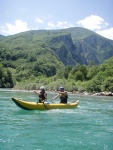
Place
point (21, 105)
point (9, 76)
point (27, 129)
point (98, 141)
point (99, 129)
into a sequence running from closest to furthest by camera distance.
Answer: point (98, 141), point (27, 129), point (99, 129), point (21, 105), point (9, 76)

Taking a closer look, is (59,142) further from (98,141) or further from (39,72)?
(39,72)

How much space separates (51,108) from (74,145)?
11045 millimetres

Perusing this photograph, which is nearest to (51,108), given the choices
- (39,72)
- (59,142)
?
(59,142)

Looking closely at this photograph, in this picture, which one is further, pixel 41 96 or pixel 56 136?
pixel 41 96

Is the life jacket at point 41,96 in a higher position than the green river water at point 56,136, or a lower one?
higher

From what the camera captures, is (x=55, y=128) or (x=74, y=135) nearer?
(x=74, y=135)

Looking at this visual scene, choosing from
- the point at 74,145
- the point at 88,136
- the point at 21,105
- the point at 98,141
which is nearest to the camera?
the point at 74,145

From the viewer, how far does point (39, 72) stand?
190m

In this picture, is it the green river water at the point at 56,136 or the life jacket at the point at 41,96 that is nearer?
the green river water at the point at 56,136

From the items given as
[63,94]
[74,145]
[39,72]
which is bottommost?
[74,145]

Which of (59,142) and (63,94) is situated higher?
(63,94)

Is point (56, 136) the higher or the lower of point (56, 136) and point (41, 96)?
the lower

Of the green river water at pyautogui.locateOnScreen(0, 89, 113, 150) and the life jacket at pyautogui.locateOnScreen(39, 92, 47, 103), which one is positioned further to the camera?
the life jacket at pyautogui.locateOnScreen(39, 92, 47, 103)

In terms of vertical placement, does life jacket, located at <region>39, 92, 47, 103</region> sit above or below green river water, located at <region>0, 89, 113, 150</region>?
above
